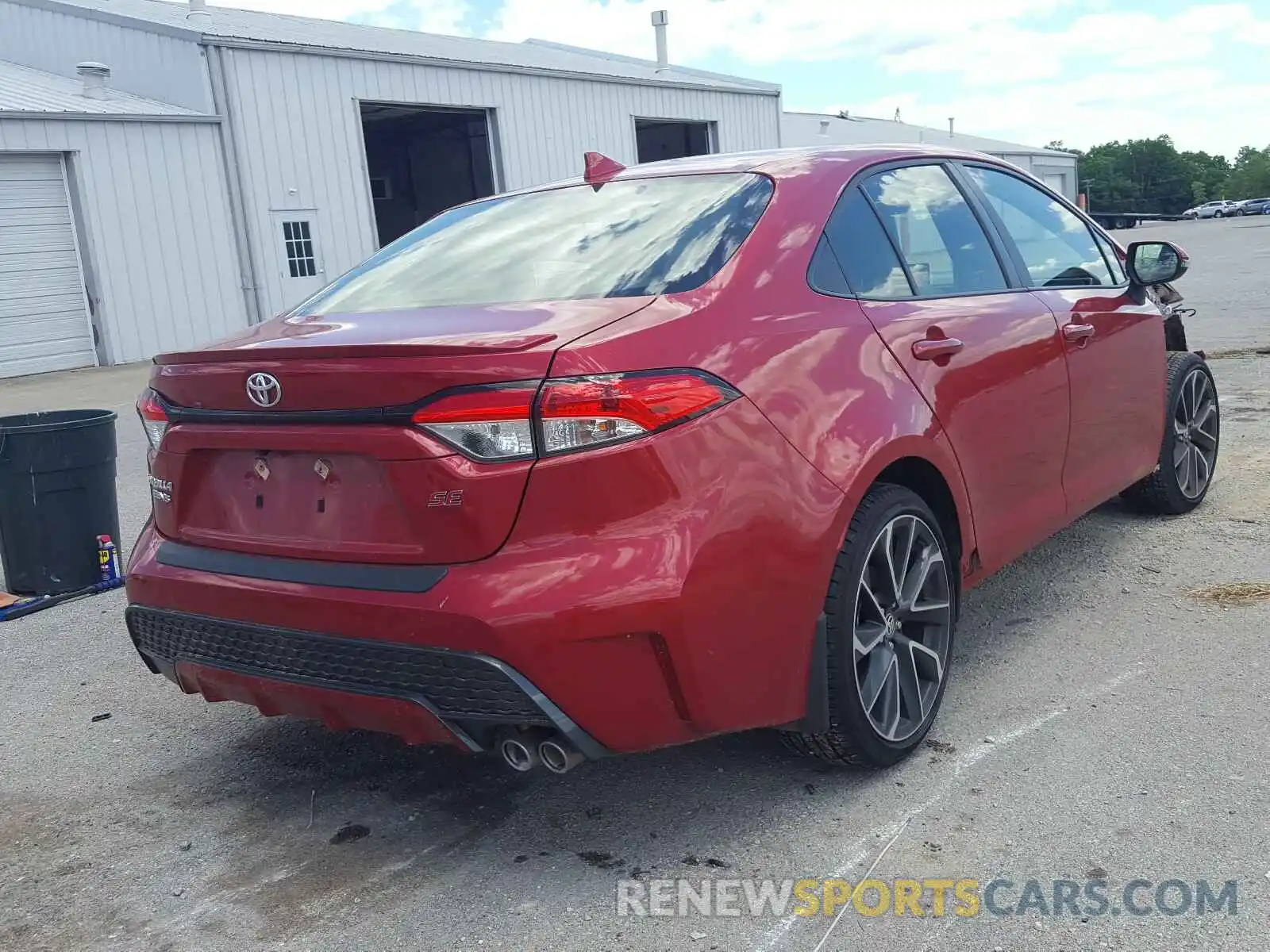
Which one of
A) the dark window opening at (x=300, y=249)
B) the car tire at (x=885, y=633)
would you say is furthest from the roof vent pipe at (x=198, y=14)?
the car tire at (x=885, y=633)

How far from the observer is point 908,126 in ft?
176

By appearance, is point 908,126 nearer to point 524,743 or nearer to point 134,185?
point 134,185

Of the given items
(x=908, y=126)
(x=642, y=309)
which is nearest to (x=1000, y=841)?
(x=642, y=309)

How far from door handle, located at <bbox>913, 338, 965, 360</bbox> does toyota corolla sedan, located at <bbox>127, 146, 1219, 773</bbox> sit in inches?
1.0

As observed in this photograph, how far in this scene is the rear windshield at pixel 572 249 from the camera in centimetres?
300

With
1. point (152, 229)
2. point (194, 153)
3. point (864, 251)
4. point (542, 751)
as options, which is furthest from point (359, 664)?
point (194, 153)

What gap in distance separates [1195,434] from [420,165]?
88.1 ft

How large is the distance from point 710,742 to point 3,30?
2341 centimetres

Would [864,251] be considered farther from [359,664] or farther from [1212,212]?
[1212,212]

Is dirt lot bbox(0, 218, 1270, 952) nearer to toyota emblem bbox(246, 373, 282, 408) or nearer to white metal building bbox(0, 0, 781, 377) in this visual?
toyota emblem bbox(246, 373, 282, 408)

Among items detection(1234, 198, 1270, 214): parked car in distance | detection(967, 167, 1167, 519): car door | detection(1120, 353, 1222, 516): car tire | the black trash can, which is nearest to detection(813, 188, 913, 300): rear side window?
detection(967, 167, 1167, 519): car door

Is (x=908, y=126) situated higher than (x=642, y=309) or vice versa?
(x=908, y=126)

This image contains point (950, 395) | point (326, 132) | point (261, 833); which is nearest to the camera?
point (261, 833)

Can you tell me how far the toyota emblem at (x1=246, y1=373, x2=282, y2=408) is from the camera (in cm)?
274
